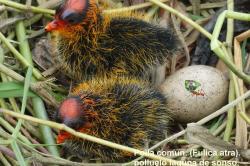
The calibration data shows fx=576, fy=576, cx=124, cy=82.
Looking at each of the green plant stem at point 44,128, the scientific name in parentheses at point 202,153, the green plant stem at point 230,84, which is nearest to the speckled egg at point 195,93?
the green plant stem at point 230,84

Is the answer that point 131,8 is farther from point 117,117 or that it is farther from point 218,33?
point 218,33

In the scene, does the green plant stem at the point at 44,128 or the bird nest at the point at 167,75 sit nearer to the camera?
the bird nest at the point at 167,75

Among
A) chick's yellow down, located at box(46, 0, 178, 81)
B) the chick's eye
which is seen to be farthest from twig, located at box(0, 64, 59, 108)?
the chick's eye

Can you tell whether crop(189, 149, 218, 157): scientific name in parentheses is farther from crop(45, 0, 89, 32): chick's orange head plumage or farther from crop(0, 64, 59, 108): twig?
crop(45, 0, 89, 32): chick's orange head plumage

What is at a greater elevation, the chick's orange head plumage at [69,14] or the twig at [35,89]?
the chick's orange head plumage at [69,14]

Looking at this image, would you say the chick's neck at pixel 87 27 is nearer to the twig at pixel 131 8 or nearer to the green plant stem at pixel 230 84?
the twig at pixel 131 8

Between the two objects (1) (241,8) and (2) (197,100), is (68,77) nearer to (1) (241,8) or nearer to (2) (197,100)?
(2) (197,100)
